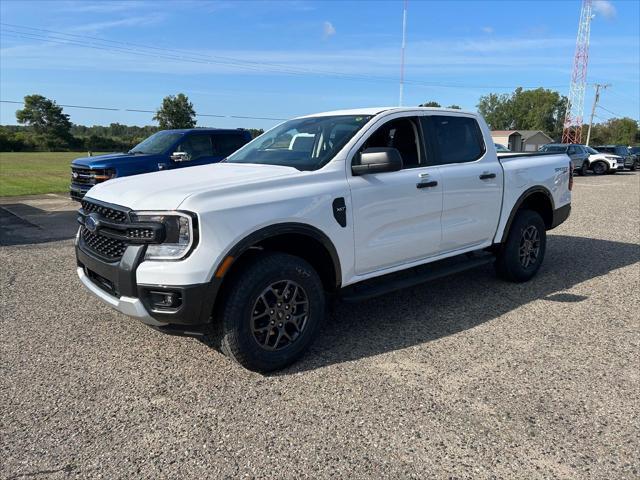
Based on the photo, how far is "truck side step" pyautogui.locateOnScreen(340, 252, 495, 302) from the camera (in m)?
4.07

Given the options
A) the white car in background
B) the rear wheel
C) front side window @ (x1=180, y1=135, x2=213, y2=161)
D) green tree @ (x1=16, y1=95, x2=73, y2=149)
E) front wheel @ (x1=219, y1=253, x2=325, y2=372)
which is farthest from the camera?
green tree @ (x1=16, y1=95, x2=73, y2=149)

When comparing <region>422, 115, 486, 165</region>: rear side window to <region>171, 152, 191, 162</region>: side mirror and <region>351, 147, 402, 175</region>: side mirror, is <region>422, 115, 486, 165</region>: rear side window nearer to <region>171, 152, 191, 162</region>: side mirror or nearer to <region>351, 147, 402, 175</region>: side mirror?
<region>351, 147, 402, 175</region>: side mirror

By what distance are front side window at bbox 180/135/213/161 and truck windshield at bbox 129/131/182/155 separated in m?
0.23

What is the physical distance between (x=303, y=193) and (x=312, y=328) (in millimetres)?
1011

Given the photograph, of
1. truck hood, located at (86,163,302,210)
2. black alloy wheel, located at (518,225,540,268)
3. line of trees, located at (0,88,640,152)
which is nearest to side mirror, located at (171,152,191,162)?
truck hood, located at (86,163,302,210)

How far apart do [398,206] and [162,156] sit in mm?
7322

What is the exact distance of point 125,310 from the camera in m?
3.35

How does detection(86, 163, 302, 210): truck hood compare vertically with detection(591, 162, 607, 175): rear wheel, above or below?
Result: above

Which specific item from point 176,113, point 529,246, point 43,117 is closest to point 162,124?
point 176,113

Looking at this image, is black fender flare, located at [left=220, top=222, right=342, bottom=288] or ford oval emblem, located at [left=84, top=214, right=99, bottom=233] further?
ford oval emblem, located at [left=84, top=214, right=99, bottom=233]

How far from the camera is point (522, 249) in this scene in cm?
574

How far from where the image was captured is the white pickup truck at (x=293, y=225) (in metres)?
3.21

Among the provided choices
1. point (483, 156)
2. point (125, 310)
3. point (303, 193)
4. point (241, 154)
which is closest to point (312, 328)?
point (303, 193)

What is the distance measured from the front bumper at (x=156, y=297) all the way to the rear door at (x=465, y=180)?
2.44 meters
